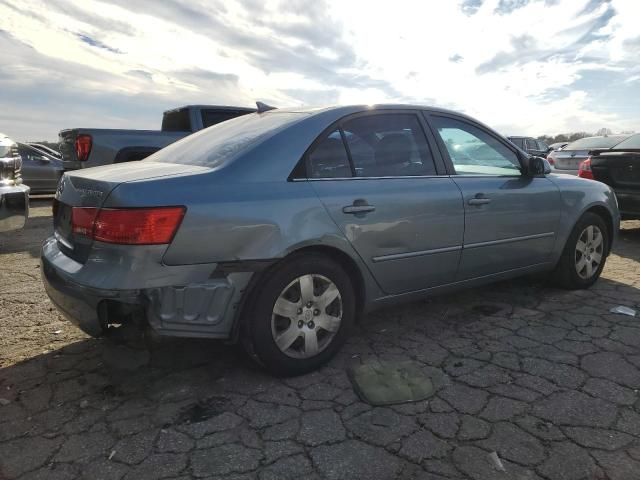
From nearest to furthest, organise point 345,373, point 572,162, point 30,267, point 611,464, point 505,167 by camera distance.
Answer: point 611,464
point 345,373
point 505,167
point 30,267
point 572,162

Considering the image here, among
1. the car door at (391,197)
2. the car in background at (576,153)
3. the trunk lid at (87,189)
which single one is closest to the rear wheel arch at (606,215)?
the car door at (391,197)

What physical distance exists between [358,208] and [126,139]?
17.1ft

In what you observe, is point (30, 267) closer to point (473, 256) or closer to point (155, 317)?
point (155, 317)

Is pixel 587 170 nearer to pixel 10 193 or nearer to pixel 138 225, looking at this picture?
pixel 138 225

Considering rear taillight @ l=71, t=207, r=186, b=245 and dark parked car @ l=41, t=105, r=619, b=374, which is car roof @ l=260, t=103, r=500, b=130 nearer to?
dark parked car @ l=41, t=105, r=619, b=374

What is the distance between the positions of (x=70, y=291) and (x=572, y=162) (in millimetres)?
9852

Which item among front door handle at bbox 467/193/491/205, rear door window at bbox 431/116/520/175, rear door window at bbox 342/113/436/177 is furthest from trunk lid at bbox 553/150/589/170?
rear door window at bbox 342/113/436/177

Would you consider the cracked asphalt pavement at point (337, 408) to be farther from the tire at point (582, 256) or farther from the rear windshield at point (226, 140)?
the rear windshield at point (226, 140)

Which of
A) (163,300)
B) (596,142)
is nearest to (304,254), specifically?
(163,300)

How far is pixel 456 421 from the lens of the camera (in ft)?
7.72

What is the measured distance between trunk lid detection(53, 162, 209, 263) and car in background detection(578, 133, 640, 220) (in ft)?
19.7

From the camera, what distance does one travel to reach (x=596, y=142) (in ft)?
31.9

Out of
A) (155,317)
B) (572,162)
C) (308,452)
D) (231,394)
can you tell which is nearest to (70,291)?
(155,317)

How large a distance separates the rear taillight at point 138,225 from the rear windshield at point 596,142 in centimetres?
914
